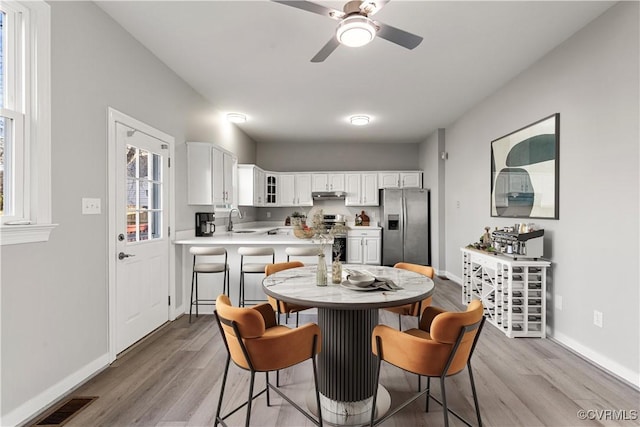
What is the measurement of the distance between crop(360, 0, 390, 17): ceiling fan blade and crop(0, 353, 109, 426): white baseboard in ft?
10.2

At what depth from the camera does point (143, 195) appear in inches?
124

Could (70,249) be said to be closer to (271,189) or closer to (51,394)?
(51,394)

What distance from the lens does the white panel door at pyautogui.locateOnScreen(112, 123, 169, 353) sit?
2.79 metres

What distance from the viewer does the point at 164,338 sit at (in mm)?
3137

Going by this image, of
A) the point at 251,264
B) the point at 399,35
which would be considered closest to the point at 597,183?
the point at 399,35

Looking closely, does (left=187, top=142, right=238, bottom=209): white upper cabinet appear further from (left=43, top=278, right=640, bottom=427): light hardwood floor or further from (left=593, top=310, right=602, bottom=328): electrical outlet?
(left=593, top=310, right=602, bottom=328): electrical outlet

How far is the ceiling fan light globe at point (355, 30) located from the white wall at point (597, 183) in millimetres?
1920

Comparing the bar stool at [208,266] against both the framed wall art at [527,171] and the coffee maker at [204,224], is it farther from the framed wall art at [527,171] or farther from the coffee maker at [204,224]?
the framed wall art at [527,171]

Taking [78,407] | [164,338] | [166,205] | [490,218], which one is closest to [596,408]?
[490,218]

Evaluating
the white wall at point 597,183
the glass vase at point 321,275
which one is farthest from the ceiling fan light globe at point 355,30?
the white wall at point 597,183

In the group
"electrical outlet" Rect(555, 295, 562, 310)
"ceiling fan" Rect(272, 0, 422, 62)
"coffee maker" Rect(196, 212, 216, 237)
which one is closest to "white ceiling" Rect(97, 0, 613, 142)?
"ceiling fan" Rect(272, 0, 422, 62)

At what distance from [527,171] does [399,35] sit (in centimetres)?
225

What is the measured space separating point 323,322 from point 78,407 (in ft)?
5.34

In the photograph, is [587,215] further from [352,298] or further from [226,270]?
[226,270]
